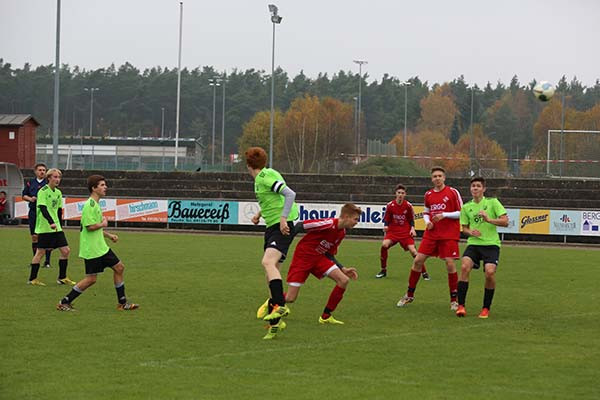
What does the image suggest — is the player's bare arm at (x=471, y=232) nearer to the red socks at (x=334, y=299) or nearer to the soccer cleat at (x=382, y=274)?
the red socks at (x=334, y=299)

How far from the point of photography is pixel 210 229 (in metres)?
38.2

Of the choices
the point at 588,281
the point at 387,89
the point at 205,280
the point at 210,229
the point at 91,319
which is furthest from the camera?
the point at 387,89

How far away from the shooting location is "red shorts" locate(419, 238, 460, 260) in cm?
1396

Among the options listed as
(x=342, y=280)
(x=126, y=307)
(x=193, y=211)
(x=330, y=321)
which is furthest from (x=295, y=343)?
(x=193, y=211)

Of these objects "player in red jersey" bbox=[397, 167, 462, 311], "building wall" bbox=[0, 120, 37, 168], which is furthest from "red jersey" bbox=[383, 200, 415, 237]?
"building wall" bbox=[0, 120, 37, 168]

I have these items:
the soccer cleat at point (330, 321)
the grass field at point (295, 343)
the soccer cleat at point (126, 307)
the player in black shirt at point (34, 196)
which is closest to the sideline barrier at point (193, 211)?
the player in black shirt at point (34, 196)

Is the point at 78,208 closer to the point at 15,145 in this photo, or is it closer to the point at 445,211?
the point at 15,145

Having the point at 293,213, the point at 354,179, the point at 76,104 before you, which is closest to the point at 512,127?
the point at 76,104

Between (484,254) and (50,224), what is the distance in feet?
23.7

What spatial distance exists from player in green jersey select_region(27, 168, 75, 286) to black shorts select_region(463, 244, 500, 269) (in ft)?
22.5

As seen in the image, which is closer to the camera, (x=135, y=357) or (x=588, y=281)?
(x=135, y=357)

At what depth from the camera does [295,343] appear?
10.5 meters

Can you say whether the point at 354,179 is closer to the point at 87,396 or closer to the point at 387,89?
the point at 87,396

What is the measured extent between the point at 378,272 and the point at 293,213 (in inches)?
326
